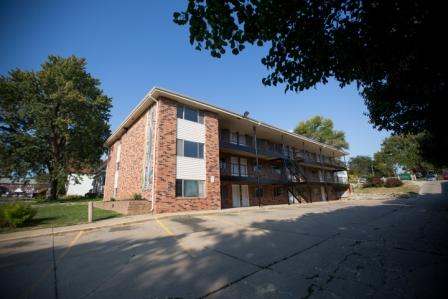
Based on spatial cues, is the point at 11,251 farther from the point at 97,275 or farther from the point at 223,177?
the point at 223,177

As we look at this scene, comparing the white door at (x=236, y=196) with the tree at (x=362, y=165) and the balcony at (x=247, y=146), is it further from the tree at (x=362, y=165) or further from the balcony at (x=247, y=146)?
the tree at (x=362, y=165)

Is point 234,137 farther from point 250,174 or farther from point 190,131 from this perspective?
point 190,131

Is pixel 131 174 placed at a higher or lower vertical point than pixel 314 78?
lower

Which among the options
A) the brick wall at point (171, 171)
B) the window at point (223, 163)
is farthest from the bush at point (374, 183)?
the brick wall at point (171, 171)

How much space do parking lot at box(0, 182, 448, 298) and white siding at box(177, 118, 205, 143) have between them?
9699 millimetres

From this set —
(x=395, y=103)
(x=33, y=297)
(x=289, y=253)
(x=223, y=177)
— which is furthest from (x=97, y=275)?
(x=223, y=177)

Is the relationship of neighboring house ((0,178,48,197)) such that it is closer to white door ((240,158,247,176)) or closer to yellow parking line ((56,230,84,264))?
white door ((240,158,247,176))

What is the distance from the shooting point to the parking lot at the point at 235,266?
3.05 metres

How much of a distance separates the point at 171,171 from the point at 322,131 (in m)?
43.6

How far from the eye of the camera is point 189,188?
1474 cm

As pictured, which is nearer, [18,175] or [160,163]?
[160,163]

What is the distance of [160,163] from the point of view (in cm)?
1367

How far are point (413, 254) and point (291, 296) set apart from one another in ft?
11.6

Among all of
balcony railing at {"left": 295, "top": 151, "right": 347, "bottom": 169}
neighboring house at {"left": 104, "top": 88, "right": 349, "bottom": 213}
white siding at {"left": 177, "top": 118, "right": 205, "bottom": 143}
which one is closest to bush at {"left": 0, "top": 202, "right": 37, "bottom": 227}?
neighboring house at {"left": 104, "top": 88, "right": 349, "bottom": 213}
